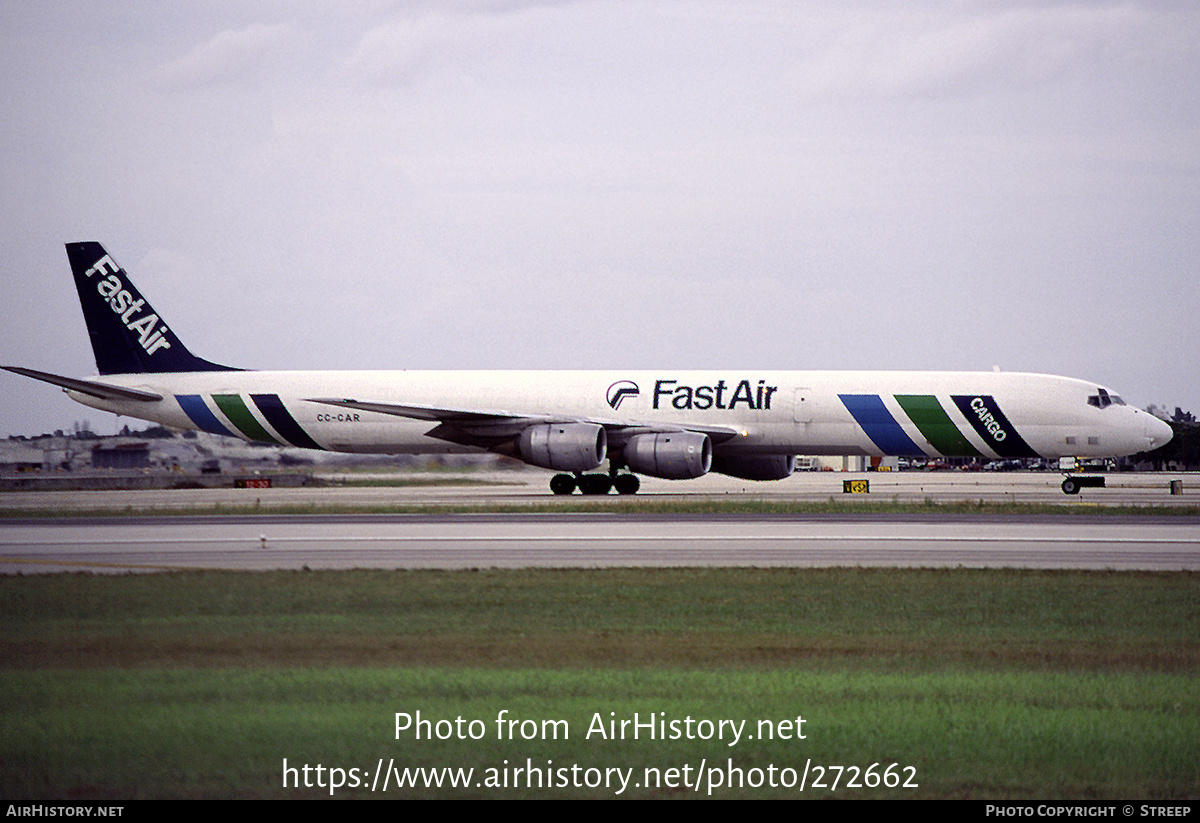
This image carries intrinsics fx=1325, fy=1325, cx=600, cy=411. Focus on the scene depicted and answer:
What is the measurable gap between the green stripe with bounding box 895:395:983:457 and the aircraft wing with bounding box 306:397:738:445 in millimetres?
5478

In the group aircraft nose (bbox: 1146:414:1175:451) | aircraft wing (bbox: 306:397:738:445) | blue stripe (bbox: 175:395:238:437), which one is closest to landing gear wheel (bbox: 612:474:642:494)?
aircraft wing (bbox: 306:397:738:445)

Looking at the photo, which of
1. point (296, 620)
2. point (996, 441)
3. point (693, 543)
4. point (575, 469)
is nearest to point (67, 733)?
point (296, 620)

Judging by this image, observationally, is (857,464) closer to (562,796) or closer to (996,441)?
(996,441)

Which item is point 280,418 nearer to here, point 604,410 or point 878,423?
point 604,410

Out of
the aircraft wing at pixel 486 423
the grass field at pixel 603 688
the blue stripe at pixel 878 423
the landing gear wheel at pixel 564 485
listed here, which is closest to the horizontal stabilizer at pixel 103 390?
the aircraft wing at pixel 486 423

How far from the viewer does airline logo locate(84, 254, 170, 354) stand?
48750 millimetres

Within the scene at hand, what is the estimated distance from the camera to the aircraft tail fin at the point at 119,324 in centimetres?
4862

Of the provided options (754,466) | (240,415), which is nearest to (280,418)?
(240,415)

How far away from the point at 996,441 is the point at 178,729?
114 ft

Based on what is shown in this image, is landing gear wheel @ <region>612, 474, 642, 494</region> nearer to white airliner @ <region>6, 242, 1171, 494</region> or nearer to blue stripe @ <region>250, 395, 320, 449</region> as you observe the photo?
white airliner @ <region>6, 242, 1171, 494</region>

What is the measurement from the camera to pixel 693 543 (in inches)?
Answer: 950

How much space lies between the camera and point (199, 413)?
47.6 m

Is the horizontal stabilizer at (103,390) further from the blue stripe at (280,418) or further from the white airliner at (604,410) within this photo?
the blue stripe at (280,418)

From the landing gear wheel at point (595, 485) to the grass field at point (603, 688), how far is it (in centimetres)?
2538
